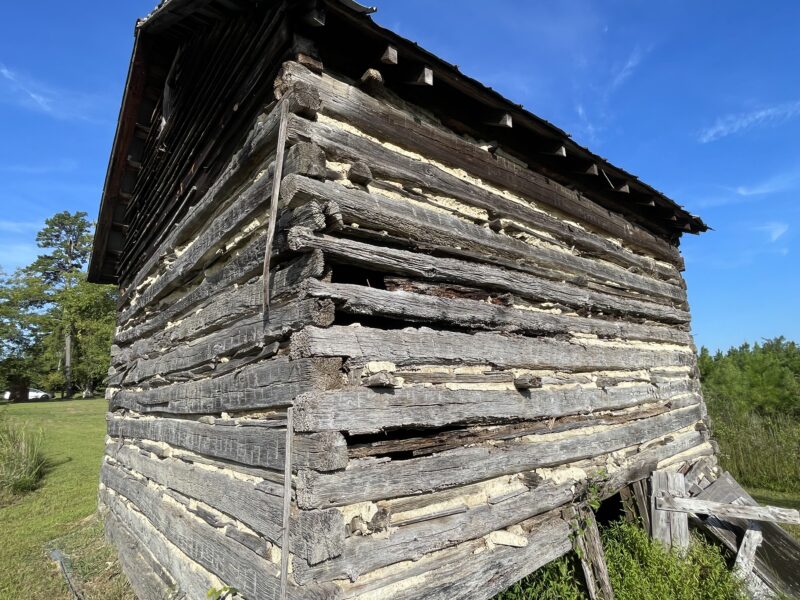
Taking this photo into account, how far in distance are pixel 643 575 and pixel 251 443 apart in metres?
4.62

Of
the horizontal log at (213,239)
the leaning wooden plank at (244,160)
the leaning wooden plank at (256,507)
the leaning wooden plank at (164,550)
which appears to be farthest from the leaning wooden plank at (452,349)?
the leaning wooden plank at (164,550)

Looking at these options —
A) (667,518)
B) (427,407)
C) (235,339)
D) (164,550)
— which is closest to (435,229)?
(427,407)

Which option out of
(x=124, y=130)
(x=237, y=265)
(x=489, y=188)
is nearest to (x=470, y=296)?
(x=489, y=188)

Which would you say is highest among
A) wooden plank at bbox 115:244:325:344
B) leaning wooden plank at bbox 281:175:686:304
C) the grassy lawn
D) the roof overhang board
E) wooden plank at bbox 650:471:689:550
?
the roof overhang board

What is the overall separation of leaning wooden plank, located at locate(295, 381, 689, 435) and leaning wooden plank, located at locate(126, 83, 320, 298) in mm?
2053

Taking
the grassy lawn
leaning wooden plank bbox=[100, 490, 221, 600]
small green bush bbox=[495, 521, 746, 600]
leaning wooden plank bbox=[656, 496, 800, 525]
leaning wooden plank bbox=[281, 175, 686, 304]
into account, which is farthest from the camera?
the grassy lawn

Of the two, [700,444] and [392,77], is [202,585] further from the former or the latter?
[700,444]

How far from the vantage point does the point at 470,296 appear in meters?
4.17

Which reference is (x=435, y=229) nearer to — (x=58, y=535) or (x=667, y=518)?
(x=667, y=518)

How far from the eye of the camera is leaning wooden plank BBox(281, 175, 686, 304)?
10.9 feet

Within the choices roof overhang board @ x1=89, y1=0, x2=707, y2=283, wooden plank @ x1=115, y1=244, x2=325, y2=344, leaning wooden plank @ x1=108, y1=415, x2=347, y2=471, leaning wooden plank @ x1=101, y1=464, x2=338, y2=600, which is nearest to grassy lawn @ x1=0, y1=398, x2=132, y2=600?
leaning wooden plank @ x1=101, y1=464, x2=338, y2=600

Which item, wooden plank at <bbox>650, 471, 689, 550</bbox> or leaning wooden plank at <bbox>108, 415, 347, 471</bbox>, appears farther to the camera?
wooden plank at <bbox>650, 471, 689, 550</bbox>

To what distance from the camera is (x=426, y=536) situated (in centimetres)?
329

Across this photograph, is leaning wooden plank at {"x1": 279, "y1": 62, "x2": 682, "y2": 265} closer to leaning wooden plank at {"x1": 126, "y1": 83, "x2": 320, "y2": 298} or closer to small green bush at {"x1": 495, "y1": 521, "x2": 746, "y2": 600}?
leaning wooden plank at {"x1": 126, "y1": 83, "x2": 320, "y2": 298}
